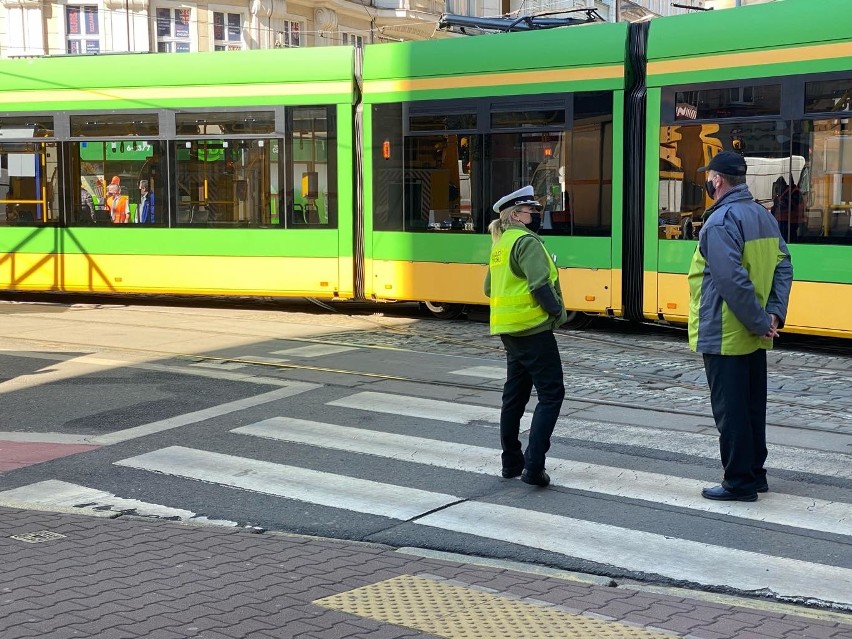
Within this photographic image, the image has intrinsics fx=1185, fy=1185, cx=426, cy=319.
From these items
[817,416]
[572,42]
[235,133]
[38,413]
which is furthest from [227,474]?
[235,133]

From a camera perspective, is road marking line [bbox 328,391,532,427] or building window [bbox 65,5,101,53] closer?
road marking line [bbox 328,391,532,427]

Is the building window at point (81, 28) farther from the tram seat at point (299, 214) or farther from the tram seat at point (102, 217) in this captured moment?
the tram seat at point (299, 214)

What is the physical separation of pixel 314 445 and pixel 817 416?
379cm

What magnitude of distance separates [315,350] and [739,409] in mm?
6254

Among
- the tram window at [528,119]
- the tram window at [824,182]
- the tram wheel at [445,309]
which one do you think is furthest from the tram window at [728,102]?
the tram wheel at [445,309]

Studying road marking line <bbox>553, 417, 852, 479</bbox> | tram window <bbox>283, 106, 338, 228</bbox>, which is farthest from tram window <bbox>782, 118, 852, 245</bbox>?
tram window <bbox>283, 106, 338, 228</bbox>

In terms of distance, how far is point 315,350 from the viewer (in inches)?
471

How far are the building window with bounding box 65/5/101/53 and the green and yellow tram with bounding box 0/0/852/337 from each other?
15.8 m

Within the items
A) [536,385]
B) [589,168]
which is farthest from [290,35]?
[536,385]

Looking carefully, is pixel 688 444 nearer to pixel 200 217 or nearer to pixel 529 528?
pixel 529 528

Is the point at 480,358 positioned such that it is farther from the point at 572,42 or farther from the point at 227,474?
the point at 227,474

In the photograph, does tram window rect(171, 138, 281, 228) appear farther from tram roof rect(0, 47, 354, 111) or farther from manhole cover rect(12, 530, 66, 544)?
manhole cover rect(12, 530, 66, 544)

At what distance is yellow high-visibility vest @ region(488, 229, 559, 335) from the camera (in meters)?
6.62

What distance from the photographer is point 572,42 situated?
42.4 feet
